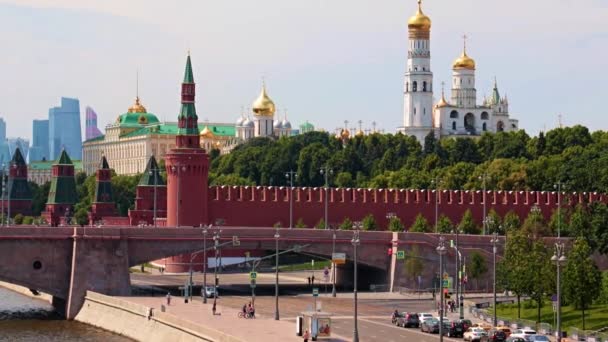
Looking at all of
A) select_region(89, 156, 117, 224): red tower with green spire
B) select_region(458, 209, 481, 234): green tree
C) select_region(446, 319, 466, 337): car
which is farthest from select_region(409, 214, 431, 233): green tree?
select_region(446, 319, 466, 337): car

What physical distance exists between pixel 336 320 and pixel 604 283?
47.8 ft

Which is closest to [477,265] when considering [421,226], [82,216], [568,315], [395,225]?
[421,226]

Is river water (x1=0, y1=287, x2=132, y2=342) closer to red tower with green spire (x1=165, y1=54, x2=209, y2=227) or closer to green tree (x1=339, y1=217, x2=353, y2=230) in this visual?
red tower with green spire (x1=165, y1=54, x2=209, y2=227)

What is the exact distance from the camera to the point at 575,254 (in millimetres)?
83062

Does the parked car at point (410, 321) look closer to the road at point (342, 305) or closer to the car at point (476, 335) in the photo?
the road at point (342, 305)

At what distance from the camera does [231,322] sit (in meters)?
77.0

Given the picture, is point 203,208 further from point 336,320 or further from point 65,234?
point 336,320

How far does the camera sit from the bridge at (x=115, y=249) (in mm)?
95438

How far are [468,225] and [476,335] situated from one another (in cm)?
5082

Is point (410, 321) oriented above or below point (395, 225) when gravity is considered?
below

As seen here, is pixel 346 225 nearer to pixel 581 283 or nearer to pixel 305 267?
pixel 305 267

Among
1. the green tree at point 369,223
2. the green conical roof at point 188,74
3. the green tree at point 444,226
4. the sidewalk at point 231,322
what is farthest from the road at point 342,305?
the green conical roof at point 188,74

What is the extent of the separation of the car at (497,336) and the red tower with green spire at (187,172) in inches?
2088

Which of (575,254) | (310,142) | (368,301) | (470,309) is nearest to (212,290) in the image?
(368,301)
